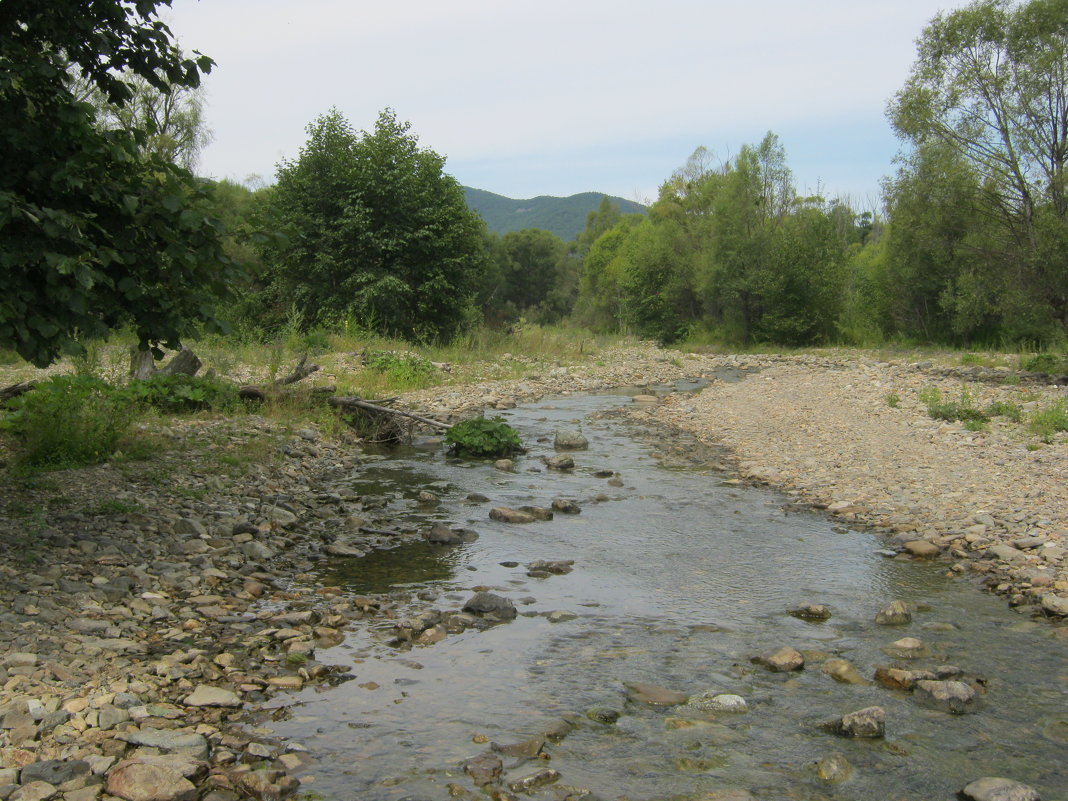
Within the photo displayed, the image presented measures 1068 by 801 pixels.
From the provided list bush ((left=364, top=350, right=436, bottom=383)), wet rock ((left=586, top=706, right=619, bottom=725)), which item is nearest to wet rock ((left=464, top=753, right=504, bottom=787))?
wet rock ((left=586, top=706, right=619, bottom=725))

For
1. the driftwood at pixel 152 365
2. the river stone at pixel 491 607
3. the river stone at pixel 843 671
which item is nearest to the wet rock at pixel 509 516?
the river stone at pixel 491 607

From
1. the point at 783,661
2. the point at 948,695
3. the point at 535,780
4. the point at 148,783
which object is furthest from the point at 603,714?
the point at 148,783

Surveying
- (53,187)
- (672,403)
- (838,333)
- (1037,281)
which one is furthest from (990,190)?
(53,187)

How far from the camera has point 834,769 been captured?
4445 millimetres

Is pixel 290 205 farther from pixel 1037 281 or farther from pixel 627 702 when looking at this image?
pixel 627 702

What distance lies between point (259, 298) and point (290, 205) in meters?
4.21

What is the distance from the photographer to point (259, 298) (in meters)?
32.5

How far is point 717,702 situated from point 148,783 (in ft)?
11.0

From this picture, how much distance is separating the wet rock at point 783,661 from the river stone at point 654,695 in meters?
0.81

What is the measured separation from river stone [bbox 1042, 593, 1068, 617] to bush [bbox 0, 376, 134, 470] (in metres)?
9.85

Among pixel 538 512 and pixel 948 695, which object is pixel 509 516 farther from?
pixel 948 695

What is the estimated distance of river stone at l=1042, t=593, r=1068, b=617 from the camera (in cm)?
668

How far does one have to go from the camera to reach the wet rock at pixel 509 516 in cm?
993

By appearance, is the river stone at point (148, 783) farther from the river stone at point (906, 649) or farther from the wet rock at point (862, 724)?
the river stone at point (906, 649)
